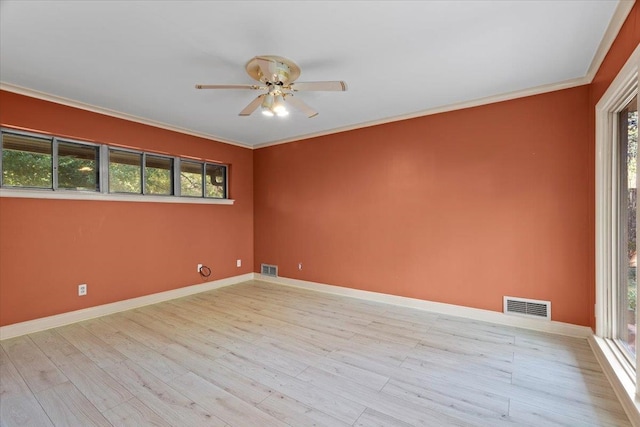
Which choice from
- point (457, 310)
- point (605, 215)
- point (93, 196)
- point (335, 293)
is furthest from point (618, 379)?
point (93, 196)

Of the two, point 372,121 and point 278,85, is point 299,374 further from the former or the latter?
point 372,121

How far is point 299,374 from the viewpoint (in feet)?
7.20

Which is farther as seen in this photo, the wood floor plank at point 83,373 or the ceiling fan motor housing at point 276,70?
the ceiling fan motor housing at point 276,70

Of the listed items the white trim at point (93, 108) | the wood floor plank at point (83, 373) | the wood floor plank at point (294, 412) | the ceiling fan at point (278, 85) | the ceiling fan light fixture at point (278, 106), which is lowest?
the wood floor plank at point (294, 412)

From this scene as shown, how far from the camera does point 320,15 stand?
1.83m

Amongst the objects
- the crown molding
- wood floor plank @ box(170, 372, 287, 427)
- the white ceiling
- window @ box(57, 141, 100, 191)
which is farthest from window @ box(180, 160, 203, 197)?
wood floor plank @ box(170, 372, 287, 427)

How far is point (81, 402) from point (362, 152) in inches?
148

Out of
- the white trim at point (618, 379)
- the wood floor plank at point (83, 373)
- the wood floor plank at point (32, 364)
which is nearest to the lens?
the white trim at point (618, 379)

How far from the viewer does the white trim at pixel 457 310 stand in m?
2.81

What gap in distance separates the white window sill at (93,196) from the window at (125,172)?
0.42ft

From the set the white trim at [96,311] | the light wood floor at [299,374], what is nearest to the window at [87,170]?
the white trim at [96,311]

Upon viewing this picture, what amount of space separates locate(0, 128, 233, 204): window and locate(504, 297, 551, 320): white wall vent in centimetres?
445

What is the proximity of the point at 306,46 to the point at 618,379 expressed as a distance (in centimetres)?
315

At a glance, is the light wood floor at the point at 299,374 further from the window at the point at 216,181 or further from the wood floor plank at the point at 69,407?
the window at the point at 216,181
